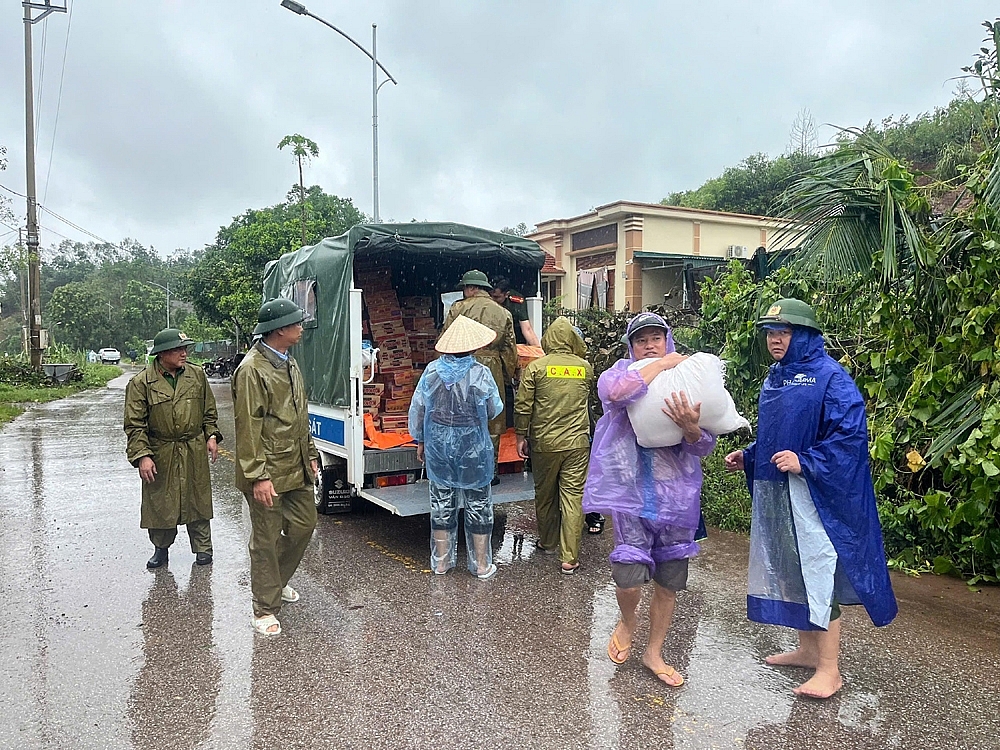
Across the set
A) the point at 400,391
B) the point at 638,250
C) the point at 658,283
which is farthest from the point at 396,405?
the point at 658,283

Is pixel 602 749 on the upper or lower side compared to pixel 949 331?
lower

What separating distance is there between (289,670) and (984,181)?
524cm

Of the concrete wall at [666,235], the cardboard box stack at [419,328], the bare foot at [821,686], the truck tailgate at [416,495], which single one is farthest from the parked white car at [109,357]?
the bare foot at [821,686]

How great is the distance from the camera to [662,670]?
12.9 ft

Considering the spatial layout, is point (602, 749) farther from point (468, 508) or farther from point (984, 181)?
point (984, 181)

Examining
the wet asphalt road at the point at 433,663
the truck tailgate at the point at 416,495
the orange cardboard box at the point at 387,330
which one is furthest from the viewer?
the orange cardboard box at the point at 387,330

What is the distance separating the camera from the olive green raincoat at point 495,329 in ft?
21.8

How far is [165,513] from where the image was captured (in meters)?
5.79

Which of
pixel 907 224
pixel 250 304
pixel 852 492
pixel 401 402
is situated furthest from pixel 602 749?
pixel 250 304

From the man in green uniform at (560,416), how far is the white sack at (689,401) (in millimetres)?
2166

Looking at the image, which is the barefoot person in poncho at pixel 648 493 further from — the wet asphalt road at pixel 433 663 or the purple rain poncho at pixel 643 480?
the wet asphalt road at pixel 433 663

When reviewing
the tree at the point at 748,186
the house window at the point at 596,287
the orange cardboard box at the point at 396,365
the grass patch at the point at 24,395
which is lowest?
the grass patch at the point at 24,395

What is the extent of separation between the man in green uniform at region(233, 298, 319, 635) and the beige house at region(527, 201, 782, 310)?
12.3 metres

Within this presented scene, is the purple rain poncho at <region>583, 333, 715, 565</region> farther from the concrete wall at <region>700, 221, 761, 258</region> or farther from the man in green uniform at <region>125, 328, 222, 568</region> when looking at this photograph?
the concrete wall at <region>700, 221, 761, 258</region>
